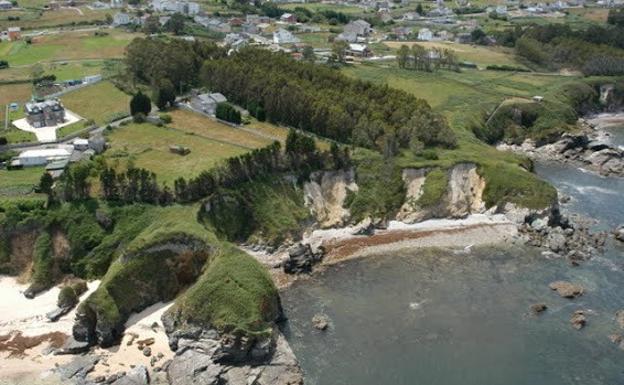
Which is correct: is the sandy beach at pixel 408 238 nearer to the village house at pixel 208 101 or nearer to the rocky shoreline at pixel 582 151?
the village house at pixel 208 101

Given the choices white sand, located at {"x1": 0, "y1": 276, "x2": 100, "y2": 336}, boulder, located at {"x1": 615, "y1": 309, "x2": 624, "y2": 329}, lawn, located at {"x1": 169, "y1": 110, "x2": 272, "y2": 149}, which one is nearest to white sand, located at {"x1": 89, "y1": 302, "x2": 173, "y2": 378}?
white sand, located at {"x1": 0, "y1": 276, "x2": 100, "y2": 336}

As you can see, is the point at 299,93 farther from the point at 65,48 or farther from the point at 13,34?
the point at 13,34

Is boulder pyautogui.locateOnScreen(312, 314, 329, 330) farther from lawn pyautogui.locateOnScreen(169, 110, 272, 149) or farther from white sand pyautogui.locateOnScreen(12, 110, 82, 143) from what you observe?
white sand pyautogui.locateOnScreen(12, 110, 82, 143)

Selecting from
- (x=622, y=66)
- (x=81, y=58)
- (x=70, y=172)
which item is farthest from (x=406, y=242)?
(x=622, y=66)

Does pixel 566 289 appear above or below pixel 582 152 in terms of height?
below

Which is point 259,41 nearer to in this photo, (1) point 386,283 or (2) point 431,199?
(2) point 431,199

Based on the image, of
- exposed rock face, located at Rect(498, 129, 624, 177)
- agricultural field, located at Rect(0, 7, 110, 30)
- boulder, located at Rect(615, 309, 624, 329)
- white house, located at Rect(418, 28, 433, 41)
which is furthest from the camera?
white house, located at Rect(418, 28, 433, 41)

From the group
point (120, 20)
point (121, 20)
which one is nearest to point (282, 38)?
point (121, 20)
